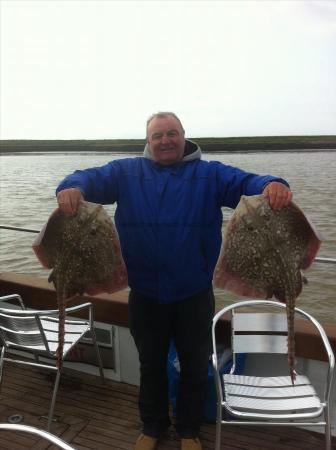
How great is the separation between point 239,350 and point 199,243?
964 mm

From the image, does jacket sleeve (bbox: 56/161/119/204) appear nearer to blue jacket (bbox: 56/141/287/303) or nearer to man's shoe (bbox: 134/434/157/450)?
blue jacket (bbox: 56/141/287/303)

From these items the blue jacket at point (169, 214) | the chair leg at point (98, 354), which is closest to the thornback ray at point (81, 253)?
the blue jacket at point (169, 214)

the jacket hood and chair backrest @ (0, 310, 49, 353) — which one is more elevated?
the jacket hood

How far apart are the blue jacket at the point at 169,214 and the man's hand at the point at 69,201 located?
0.29m

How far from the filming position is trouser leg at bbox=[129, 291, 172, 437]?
8.20 ft

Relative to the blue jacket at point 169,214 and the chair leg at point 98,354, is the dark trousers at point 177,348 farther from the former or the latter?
the chair leg at point 98,354

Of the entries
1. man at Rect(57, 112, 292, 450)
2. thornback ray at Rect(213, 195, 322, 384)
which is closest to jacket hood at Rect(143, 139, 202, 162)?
man at Rect(57, 112, 292, 450)

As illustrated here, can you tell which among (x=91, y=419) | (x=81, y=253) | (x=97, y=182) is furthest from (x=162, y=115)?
(x=91, y=419)

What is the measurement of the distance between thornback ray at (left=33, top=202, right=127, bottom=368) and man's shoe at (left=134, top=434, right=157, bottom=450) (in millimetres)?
1043

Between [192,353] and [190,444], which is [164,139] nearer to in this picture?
[192,353]

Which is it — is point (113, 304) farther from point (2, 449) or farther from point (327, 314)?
point (327, 314)

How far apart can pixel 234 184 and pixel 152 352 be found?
112 cm

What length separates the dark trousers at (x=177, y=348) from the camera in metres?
2.48

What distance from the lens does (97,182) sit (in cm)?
230
